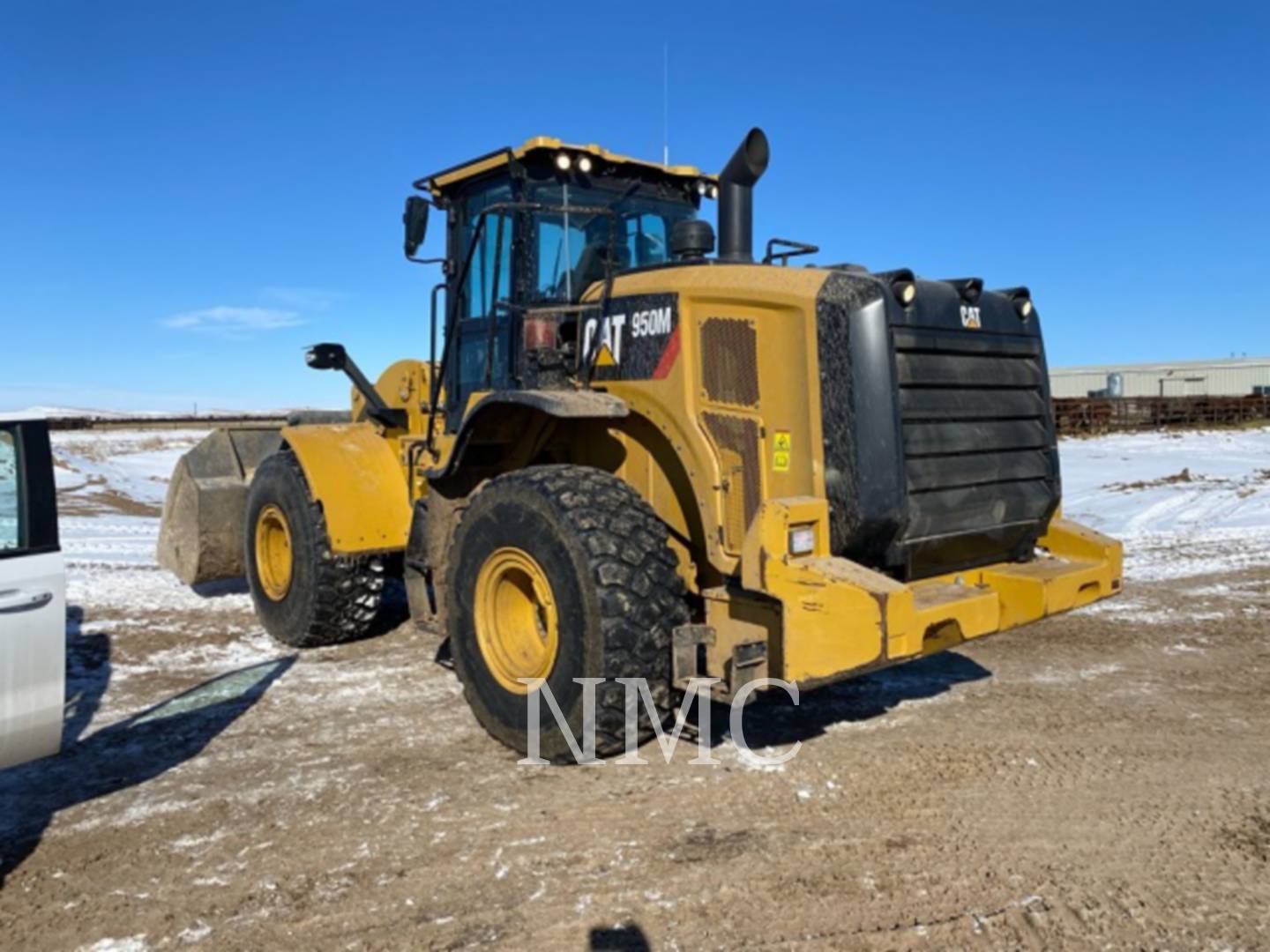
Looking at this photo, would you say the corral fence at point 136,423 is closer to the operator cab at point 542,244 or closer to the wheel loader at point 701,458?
the operator cab at point 542,244

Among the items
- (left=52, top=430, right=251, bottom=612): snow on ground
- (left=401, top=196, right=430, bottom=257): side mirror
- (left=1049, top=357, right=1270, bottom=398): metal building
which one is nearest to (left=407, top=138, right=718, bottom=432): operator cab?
(left=401, top=196, right=430, bottom=257): side mirror

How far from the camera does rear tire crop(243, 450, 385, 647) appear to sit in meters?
6.47

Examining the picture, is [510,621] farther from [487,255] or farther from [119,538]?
[119,538]

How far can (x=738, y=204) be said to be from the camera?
513cm

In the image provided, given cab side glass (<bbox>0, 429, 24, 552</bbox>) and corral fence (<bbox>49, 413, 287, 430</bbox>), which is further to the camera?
corral fence (<bbox>49, 413, 287, 430</bbox>)

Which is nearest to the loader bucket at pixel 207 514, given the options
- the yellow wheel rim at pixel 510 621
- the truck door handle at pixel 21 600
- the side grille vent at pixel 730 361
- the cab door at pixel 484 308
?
the cab door at pixel 484 308

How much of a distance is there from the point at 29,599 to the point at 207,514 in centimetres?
458

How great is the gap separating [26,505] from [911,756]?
375cm

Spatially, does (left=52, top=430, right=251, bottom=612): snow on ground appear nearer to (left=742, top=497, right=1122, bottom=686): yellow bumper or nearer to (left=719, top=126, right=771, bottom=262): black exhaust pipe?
(left=719, top=126, right=771, bottom=262): black exhaust pipe

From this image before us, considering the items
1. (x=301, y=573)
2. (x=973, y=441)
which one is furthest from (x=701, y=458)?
(x=301, y=573)

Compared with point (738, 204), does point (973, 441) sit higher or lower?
lower

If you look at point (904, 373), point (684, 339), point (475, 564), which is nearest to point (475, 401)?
point (475, 564)

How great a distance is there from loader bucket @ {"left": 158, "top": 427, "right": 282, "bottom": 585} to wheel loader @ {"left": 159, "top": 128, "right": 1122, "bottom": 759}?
272 centimetres

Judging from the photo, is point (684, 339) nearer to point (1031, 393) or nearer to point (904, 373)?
point (904, 373)
